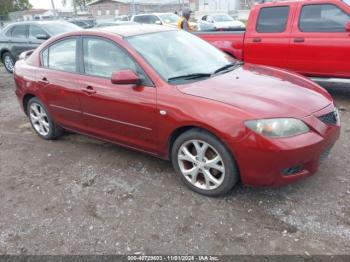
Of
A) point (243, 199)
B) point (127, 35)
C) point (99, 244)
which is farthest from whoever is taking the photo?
point (127, 35)

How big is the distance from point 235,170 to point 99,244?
1.36 m

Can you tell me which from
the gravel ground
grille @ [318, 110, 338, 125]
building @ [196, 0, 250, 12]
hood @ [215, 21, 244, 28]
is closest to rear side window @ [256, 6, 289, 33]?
the gravel ground

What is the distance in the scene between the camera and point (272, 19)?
691 centimetres

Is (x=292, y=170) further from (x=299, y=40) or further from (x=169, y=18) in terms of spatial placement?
(x=169, y=18)

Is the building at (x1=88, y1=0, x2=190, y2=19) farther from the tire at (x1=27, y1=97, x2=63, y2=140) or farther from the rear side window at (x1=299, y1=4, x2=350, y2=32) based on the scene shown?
the tire at (x1=27, y1=97, x2=63, y2=140)

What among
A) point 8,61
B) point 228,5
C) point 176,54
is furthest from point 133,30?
point 228,5

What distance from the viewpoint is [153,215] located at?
3344 millimetres

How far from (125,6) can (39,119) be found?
59.0 metres

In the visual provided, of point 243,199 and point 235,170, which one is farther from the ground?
point 235,170

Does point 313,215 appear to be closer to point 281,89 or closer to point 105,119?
point 281,89

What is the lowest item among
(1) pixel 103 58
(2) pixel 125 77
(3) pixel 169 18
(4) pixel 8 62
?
(4) pixel 8 62

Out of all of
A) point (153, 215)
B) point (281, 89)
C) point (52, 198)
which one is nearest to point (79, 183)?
point (52, 198)

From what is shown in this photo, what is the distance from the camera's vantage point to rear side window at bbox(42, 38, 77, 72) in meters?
4.46

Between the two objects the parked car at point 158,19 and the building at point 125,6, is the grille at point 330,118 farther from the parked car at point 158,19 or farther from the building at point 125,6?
the building at point 125,6
